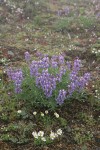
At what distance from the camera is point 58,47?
36.6 ft

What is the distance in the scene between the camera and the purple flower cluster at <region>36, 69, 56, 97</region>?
6797mm

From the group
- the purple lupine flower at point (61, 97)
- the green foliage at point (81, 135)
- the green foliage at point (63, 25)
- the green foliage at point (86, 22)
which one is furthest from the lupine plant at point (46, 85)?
the green foliage at point (86, 22)

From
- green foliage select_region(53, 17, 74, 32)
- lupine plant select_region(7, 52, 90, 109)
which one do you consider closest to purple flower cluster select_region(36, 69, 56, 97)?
A: lupine plant select_region(7, 52, 90, 109)

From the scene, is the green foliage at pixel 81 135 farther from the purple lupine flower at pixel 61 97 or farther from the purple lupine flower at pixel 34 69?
the purple lupine flower at pixel 34 69

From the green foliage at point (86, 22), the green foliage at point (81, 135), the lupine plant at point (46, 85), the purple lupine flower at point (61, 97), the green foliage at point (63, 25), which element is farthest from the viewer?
the green foliage at point (86, 22)

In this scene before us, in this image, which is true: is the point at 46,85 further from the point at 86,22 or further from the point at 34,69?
the point at 86,22

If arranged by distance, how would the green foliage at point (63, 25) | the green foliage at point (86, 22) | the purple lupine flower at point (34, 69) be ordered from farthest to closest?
the green foliage at point (86, 22), the green foliage at point (63, 25), the purple lupine flower at point (34, 69)

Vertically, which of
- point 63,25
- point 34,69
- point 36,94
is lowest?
point 63,25

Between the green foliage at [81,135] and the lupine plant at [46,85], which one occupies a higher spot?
the lupine plant at [46,85]

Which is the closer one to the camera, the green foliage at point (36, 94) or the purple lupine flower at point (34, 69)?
the green foliage at point (36, 94)

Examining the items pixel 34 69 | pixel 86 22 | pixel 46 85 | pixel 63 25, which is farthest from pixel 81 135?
pixel 86 22

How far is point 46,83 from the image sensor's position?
6801 mm

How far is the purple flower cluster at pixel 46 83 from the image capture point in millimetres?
6797

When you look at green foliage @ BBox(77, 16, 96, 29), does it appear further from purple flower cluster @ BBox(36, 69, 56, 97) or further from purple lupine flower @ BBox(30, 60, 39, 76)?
purple flower cluster @ BBox(36, 69, 56, 97)
